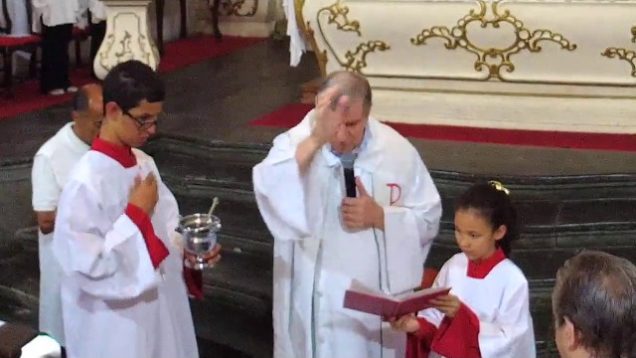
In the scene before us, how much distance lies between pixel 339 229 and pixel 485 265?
55 centimetres

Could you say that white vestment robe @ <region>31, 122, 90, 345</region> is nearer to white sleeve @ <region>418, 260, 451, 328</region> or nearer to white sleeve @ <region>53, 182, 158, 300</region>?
white sleeve @ <region>53, 182, 158, 300</region>

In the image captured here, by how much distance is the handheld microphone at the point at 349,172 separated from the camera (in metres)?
3.33

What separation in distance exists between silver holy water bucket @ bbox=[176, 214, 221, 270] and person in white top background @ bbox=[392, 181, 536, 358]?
26.3 inches

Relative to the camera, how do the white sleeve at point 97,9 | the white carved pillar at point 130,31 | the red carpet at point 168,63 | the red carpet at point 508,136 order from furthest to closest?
1. the white sleeve at point 97,9
2. the red carpet at point 168,63
3. the white carved pillar at point 130,31
4. the red carpet at point 508,136

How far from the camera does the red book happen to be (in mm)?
2814

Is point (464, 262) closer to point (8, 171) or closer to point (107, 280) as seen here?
point (107, 280)

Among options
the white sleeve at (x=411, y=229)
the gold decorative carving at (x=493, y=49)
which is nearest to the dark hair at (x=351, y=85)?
the white sleeve at (x=411, y=229)

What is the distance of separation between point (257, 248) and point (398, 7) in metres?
2.14

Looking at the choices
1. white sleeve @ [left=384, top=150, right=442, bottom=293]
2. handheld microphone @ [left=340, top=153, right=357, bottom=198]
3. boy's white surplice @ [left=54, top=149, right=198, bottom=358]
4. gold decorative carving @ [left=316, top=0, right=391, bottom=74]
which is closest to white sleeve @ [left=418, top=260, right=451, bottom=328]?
white sleeve @ [left=384, top=150, right=442, bottom=293]

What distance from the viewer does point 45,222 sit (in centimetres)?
377

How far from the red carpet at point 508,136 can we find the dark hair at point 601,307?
3780 mm

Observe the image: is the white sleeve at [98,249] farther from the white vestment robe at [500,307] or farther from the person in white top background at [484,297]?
the white vestment robe at [500,307]

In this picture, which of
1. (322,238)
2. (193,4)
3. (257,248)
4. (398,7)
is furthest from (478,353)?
(193,4)

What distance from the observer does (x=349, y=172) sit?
3332mm
